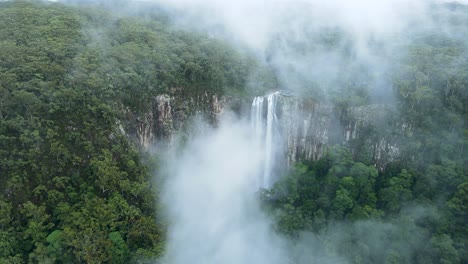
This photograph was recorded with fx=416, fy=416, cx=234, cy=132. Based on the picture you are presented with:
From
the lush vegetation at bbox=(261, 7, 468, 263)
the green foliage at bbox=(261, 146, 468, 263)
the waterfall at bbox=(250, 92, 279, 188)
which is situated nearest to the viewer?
the green foliage at bbox=(261, 146, 468, 263)

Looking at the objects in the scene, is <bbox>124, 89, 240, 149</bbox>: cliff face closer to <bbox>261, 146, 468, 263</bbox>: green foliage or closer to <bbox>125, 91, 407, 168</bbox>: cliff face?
<bbox>125, 91, 407, 168</bbox>: cliff face

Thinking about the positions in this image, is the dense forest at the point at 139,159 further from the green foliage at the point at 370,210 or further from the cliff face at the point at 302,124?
the cliff face at the point at 302,124

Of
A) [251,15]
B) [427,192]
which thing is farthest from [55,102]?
[251,15]

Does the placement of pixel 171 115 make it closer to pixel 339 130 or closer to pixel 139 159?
pixel 139 159

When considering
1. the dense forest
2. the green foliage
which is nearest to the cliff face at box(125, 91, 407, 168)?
the dense forest

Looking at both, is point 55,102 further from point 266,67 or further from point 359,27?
point 359,27

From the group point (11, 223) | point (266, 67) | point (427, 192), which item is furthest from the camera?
point (266, 67)
